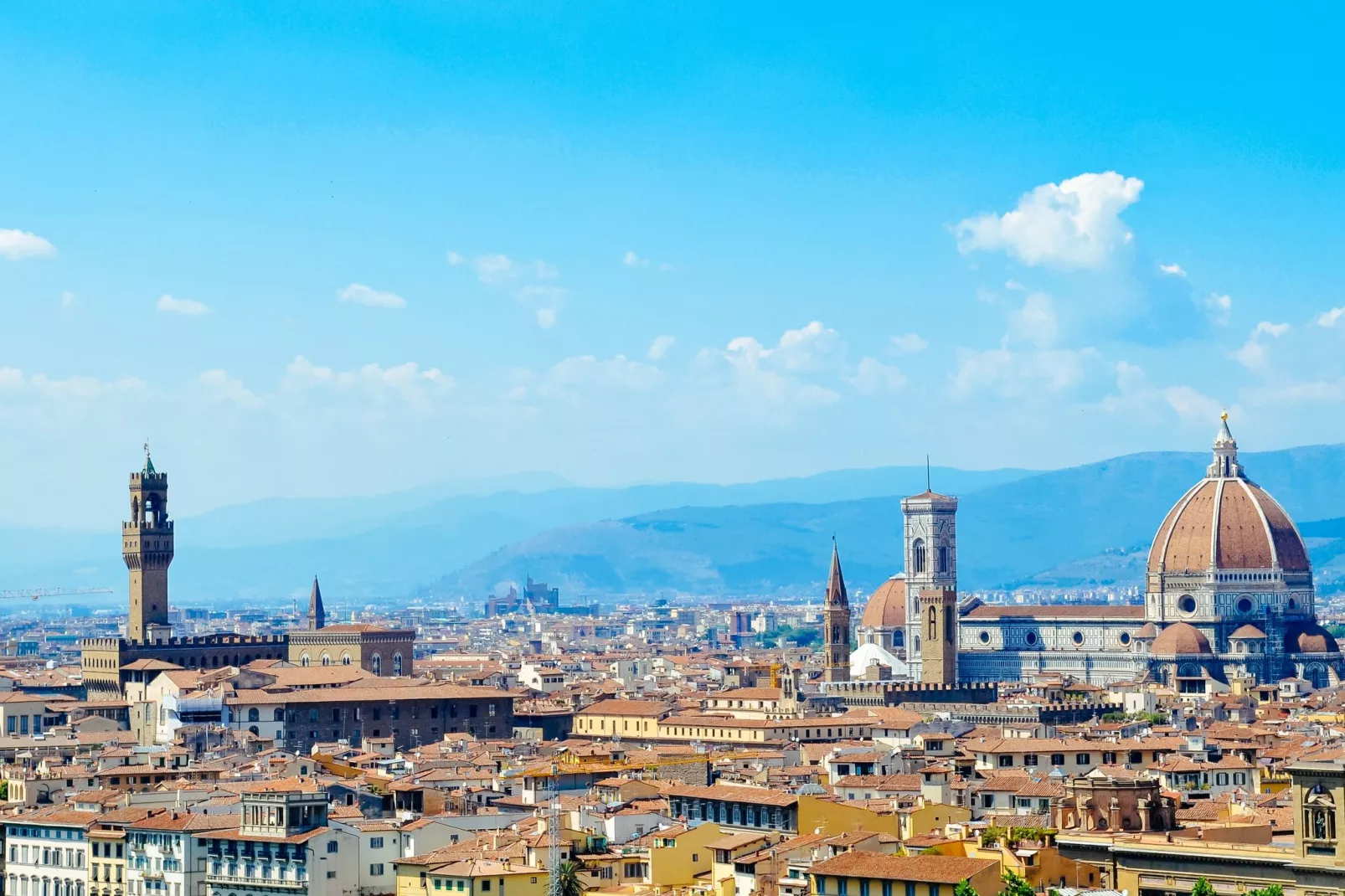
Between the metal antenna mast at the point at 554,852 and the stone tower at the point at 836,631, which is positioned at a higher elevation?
the stone tower at the point at 836,631

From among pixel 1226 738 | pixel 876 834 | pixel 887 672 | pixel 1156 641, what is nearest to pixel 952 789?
pixel 876 834

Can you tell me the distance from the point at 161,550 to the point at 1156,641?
2172 inches

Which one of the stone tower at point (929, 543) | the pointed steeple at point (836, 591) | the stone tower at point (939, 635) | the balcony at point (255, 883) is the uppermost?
the stone tower at point (929, 543)

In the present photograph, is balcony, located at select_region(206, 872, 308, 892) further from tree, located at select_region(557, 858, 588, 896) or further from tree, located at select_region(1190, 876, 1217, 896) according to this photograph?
tree, located at select_region(1190, 876, 1217, 896)

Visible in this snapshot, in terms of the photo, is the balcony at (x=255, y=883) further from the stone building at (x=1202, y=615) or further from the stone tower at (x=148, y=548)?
the stone building at (x=1202, y=615)

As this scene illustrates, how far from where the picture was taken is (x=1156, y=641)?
155125mm

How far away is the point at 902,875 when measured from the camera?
152ft

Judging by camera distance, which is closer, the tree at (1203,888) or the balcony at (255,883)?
the tree at (1203,888)

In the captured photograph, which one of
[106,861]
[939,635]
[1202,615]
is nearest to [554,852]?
[106,861]

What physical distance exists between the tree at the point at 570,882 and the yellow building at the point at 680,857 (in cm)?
170

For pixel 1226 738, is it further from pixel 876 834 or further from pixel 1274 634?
pixel 1274 634

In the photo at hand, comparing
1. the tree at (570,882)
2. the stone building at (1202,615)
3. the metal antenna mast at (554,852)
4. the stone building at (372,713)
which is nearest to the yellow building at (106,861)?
the metal antenna mast at (554,852)

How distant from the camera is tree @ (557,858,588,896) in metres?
50.8

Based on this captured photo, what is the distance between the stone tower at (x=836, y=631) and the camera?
13412 centimetres
